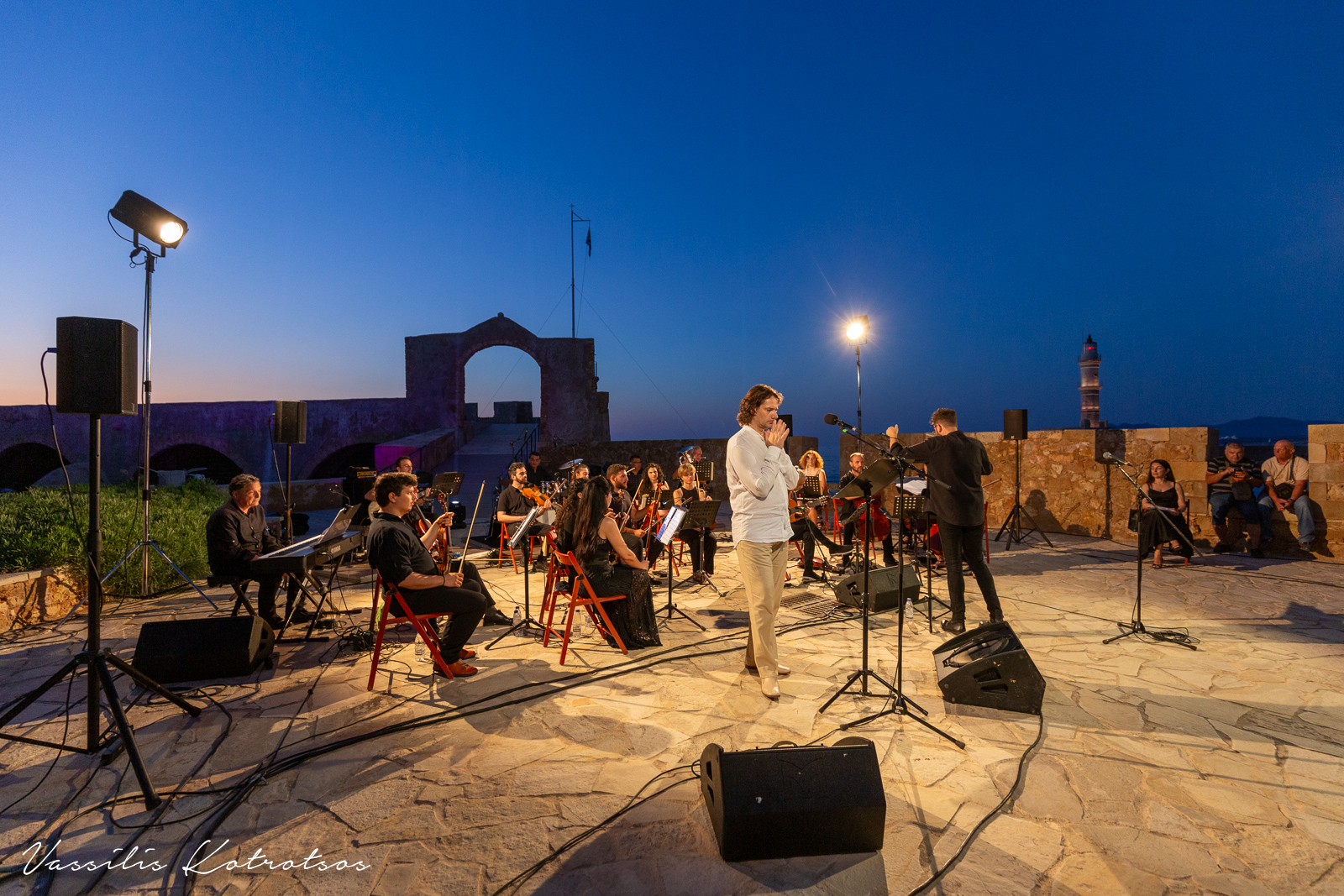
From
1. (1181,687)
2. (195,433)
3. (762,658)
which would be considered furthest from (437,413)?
(1181,687)

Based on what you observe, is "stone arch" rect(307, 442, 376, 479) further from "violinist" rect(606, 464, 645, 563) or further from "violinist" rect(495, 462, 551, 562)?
"violinist" rect(606, 464, 645, 563)

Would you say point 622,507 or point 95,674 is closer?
point 95,674

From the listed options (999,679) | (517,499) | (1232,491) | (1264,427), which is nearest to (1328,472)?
(1232,491)

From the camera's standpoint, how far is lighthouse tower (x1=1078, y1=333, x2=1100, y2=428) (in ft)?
133

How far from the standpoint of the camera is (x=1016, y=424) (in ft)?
31.1

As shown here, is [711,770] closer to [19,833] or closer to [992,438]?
[19,833]

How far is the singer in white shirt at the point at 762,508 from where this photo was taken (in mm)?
3615

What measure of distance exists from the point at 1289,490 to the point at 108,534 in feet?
43.3

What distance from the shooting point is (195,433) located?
20.4 meters

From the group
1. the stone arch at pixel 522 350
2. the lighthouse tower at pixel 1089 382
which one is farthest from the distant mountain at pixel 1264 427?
the stone arch at pixel 522 350

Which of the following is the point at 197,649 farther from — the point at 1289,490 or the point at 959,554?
the point at 1289,490

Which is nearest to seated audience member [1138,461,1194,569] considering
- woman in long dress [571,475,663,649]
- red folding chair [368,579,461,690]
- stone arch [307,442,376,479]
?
woman in long dress [571,475,663,649]

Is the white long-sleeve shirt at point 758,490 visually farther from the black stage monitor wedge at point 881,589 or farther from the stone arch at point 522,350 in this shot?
the stone arch at point 522,350

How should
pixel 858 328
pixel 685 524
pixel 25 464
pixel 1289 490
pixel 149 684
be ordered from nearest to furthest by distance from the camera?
1. pixel 149 684
2. pixel 685 524
3. pixel 1289 490
4. pixel 858 328
5. pixel 25 464
